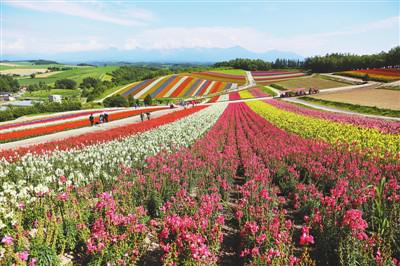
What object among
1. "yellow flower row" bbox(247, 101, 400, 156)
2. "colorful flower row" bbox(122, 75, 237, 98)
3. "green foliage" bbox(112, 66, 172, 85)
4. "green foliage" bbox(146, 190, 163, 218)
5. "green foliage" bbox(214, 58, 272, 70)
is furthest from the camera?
"green foliage" bbox(214, 58, 272, 70)

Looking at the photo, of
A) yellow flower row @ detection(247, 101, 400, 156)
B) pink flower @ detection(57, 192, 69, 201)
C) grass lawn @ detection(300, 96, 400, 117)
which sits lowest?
pink flower @ detection(57, 192, 69, 201)

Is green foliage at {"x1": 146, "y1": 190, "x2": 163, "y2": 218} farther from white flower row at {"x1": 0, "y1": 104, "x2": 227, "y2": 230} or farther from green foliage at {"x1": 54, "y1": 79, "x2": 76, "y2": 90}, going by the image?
green foliage at {"x1": 54, "y1": 79, "x2": 76, "y2": 90}

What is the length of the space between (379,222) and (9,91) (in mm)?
208671

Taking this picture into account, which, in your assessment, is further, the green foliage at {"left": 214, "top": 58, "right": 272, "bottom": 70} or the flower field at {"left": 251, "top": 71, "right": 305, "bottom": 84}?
the green foliage at {"left": 214, "top": 58, "right": 272, "bottom": 70}

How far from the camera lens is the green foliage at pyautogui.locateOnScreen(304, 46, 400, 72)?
321 feet

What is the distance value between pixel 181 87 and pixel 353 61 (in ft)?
239

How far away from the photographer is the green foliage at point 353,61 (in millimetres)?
97812

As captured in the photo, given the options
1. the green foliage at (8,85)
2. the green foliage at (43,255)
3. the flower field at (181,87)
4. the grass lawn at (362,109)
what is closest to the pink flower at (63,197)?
the green foliage at (43,255)

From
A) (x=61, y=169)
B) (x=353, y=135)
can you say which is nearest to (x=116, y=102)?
(x=61, y=169)

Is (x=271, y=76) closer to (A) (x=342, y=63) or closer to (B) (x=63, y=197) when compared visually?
(A) (x=342, y=63)

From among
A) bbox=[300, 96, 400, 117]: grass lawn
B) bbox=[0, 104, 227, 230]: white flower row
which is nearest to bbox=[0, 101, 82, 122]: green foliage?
bbox=[0, 104, 227, 230]: white flower row

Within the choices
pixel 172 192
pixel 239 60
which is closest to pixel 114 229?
pixel 172 192

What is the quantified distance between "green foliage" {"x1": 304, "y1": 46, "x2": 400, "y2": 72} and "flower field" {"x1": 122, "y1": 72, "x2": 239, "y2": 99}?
45.5 m

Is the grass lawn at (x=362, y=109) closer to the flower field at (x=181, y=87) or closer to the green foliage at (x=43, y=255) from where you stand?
the green foliage at (x=43, y=255)
